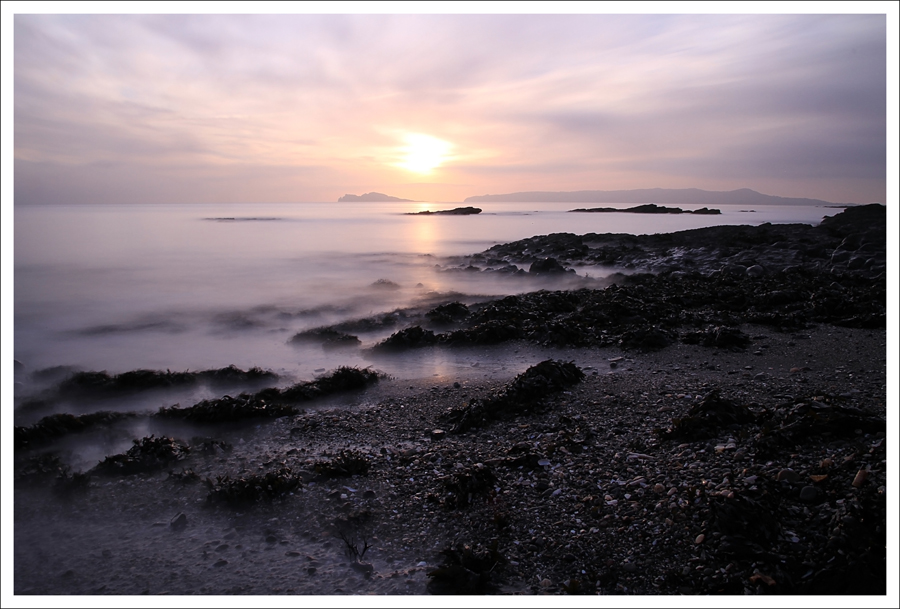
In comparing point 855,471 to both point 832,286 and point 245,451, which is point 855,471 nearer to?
point 245,451

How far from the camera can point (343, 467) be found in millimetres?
5121

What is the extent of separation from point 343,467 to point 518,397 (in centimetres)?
264

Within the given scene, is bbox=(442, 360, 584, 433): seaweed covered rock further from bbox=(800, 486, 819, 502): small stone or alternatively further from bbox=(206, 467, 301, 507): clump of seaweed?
bbox=(800, 486, 819, 502): small stone

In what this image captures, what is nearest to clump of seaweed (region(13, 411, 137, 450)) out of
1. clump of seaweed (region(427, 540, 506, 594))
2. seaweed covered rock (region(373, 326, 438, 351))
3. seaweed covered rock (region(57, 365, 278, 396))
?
seaweed covered rock (region(57, 365, 278, 396))

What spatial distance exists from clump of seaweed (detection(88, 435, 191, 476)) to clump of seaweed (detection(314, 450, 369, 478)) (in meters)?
1.89

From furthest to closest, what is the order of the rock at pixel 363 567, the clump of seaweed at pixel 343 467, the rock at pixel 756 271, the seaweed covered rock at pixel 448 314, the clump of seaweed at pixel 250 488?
the rock at pixel 756 271
the seaweed covered rock at pixel 448 314
the clump of seaweed at pixel 343 467
the clump of seaweed at pixel 250 488
the rock at pixel 363 567

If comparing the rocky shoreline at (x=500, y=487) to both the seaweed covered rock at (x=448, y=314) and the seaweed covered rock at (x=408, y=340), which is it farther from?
the seaweed covered rock at (x=448, y=314)

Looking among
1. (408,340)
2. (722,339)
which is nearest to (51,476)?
(408,340)

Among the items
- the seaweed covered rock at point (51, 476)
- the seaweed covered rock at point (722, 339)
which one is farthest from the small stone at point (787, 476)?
the seaweed covered rock at point (51, 476)

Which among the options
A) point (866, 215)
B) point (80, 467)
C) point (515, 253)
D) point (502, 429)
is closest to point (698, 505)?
point (502, 429)

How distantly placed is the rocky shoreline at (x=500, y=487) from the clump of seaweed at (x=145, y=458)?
0.9 inches

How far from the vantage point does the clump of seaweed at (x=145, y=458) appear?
17.5 feet

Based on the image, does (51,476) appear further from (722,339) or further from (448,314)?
(722,339)

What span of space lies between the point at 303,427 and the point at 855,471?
233 inches
